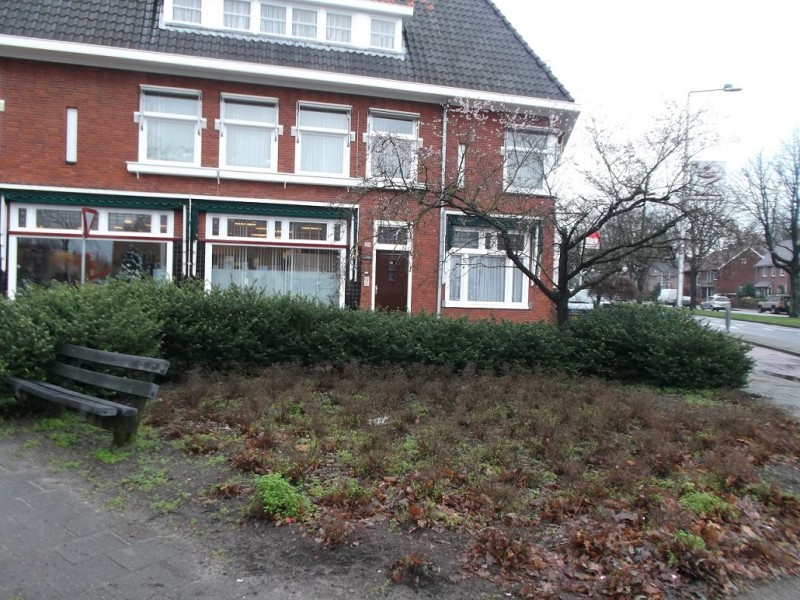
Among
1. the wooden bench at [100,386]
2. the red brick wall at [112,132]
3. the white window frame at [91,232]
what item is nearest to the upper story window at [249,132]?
the red brick wall at [112,132]

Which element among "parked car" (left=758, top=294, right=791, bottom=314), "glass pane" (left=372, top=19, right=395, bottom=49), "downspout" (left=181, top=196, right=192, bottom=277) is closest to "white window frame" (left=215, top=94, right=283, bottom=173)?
"downspout" (left=181, top=196, right=192, bottom=277)

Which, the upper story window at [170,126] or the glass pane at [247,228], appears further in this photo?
the glass pane at [247,228]

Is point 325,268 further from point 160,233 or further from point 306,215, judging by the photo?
point 160,233

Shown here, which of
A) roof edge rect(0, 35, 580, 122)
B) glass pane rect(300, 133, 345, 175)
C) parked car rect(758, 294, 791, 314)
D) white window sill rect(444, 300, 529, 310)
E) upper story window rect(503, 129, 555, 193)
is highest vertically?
roof edge rect(0, 35, 580, 122)

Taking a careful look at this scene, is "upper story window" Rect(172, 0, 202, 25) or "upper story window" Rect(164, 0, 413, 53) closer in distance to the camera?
"upper story window" Rect(172, 0, 202, 25)

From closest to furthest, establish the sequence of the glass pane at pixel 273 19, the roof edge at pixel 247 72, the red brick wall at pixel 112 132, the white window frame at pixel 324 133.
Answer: the roof edge at pixel 247 72, the red brick wall at pixel 112 132, the white window frame at pixel 324 133, the glass pane at pixel 273 19

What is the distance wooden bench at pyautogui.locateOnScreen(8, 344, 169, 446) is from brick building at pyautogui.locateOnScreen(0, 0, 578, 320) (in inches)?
255

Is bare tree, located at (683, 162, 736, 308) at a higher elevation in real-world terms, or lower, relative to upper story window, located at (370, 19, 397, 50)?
lower

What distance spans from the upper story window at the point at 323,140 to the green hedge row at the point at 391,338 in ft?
19.8

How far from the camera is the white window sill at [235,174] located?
535 inches

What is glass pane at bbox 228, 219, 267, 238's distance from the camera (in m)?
14.4

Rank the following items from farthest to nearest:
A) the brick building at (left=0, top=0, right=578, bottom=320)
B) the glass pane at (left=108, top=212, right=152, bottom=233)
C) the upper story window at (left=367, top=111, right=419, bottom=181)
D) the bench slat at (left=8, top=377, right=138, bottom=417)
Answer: the glass pane at (left=108, top=212, right=152, bottom=233) < the brick building at (left=0, top=0, right=578, bottom=320) < the upper story window at (left=367, top=111, right=419, bottom=181) < the bench slat at (left=8, top=377, right=138, bottom=417)

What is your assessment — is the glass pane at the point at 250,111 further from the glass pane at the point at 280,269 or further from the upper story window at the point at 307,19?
the glass pane at the point at 280,269

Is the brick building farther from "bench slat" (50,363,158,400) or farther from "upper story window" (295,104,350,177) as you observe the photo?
"bench slat" (50,363,158,400)
